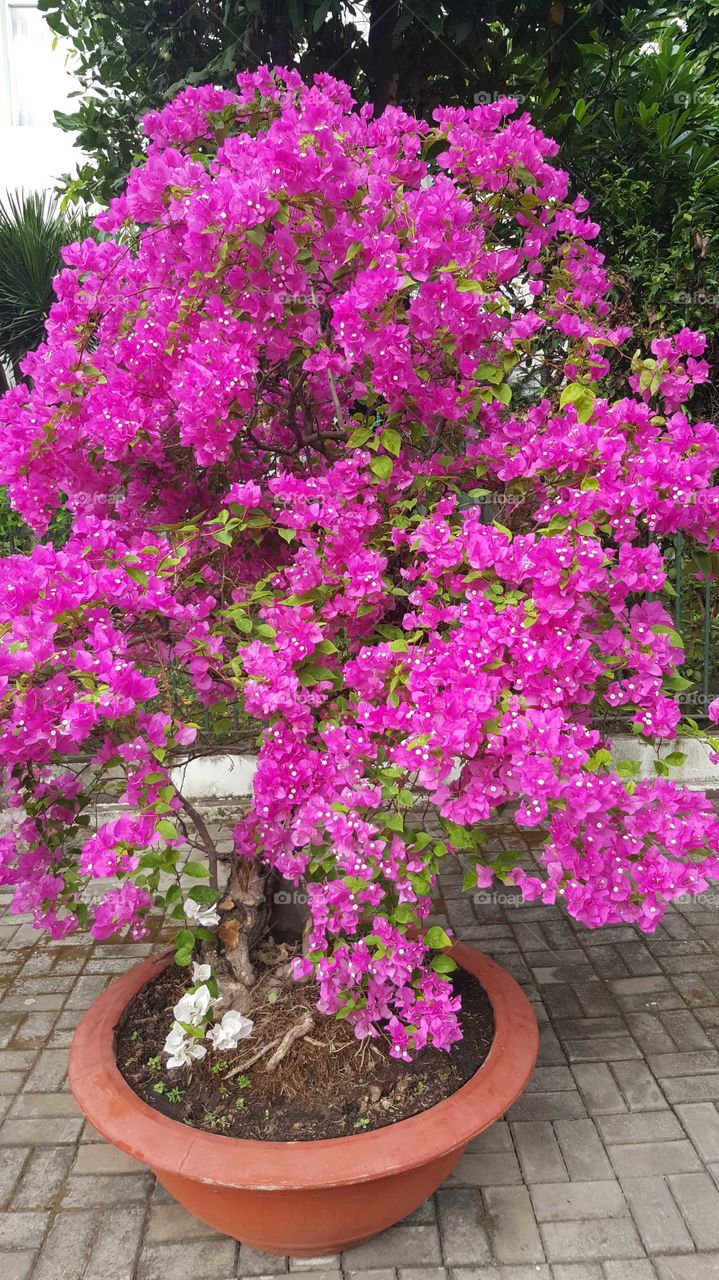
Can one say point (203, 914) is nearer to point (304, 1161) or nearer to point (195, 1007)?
point (195, 1007)

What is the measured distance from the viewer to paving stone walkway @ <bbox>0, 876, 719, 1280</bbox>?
2.24 meters

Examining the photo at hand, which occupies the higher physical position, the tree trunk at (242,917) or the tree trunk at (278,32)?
the tree trunk at (278,32)

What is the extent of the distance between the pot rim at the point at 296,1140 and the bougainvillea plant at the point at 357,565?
17 cm

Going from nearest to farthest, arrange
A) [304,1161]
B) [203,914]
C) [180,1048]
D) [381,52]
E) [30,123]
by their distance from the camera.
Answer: [304,1161] → [180,1048] → [203,914] → [381,52] → [30,123]

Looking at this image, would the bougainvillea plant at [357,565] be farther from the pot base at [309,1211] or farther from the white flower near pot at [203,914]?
the pot base at [309,1211]

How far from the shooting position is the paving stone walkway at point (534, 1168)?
7.36ft

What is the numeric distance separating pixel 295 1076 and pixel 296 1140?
25 centimetres

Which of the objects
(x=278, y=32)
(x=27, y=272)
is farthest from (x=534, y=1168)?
(x=27, y=272)

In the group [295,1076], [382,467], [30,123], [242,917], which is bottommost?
[295,1076]

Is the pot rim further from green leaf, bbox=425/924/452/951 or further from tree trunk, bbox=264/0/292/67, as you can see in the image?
tree trunk, bbox=264/0/292/67

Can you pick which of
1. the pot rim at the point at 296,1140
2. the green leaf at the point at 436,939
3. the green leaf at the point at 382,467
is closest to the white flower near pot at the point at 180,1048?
the pot rim at the point at 296,1140

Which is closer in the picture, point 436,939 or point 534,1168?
point 436,939

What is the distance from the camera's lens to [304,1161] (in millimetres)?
1957

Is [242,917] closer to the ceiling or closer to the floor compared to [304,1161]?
closer to the ceiling
